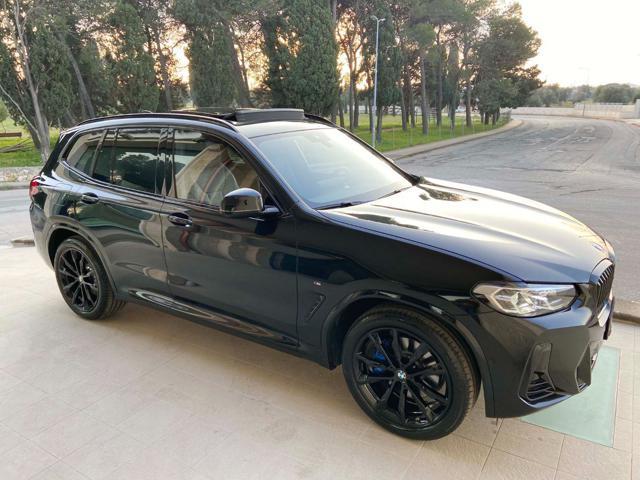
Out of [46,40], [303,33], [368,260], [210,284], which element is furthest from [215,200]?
[303,33]

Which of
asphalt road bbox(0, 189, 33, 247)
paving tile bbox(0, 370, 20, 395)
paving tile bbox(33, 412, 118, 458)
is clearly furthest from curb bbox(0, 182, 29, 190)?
paving tile bbox(33, 412, 118, 458)

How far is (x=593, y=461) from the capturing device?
7.86 ft

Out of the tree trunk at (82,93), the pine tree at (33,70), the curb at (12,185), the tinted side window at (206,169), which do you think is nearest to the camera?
the tinted side window at (206,169)

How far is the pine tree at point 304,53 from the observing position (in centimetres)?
2580

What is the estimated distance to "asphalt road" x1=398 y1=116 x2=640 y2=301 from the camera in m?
6.99

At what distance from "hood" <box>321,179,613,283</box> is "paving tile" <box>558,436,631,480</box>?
948 mm

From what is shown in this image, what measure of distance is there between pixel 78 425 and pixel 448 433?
6.97 ft

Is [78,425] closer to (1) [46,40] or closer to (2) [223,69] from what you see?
(1) [46,40]

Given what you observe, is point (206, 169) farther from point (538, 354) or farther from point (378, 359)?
point (538, 354)

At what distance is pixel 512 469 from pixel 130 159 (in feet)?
10.6

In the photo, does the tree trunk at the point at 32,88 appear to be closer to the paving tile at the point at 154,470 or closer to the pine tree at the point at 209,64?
the pine tree at the point at 209,64

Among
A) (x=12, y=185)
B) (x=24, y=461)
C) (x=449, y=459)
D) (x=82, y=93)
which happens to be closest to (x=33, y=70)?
(x=82, y=93)

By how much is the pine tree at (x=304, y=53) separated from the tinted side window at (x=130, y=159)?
2322 cm

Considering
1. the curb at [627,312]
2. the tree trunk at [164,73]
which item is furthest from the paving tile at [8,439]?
the tree trunk at [164,73]
